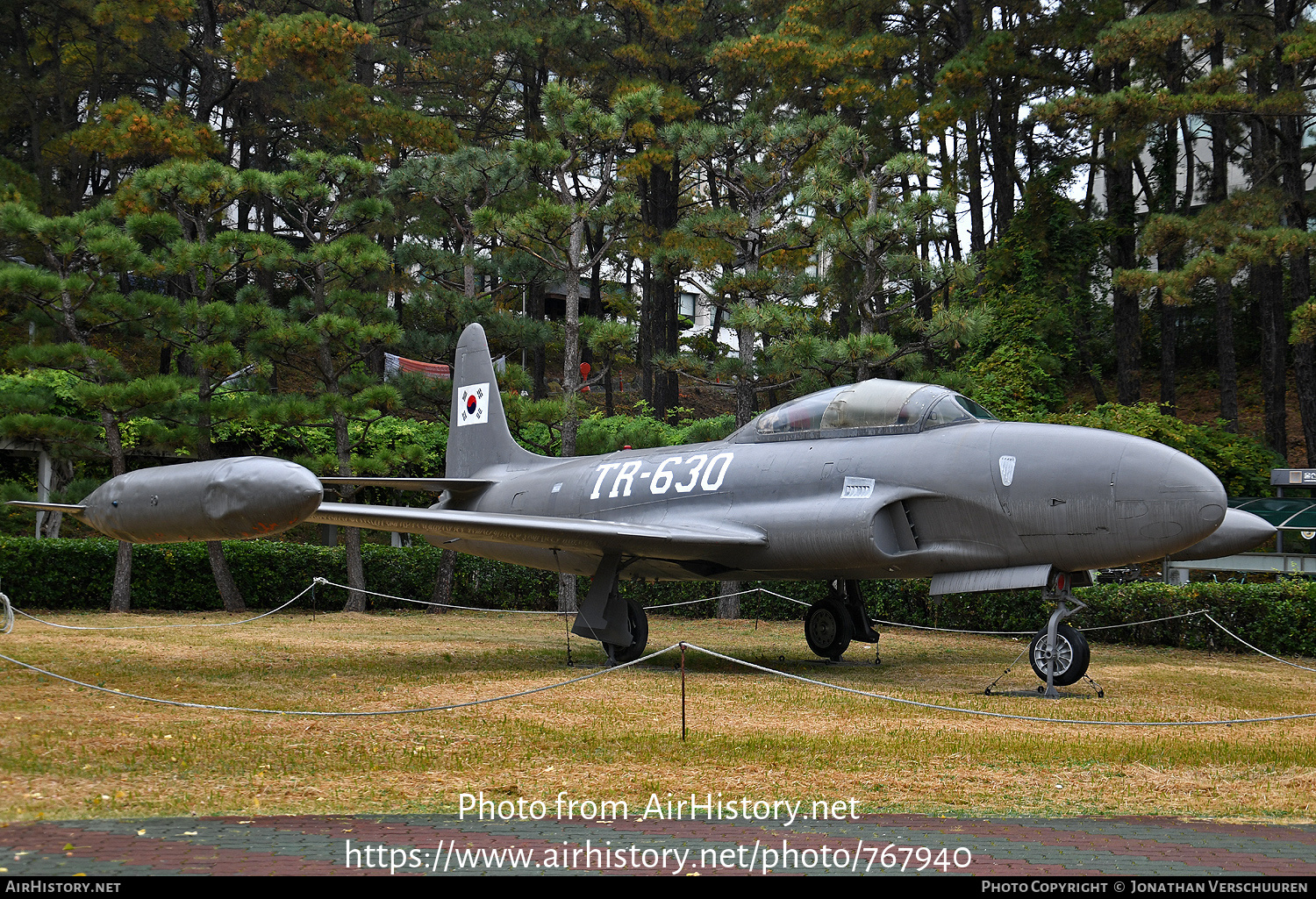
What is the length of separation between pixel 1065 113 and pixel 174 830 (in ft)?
66.7

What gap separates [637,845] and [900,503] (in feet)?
21.9

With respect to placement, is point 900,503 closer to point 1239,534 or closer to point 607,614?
point 607,614

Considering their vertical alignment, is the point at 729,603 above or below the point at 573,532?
below

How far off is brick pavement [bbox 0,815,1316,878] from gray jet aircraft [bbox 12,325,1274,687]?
10.7 ft

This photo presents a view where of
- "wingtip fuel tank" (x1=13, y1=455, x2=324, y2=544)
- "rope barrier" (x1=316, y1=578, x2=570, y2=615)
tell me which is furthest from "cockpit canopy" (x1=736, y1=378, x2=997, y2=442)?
"rope barrier" (x1=316, y1=578, x2=570, y2=615)

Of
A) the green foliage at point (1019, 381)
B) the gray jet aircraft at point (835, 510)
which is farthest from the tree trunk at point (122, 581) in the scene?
the green foliage at point (1019, 381)

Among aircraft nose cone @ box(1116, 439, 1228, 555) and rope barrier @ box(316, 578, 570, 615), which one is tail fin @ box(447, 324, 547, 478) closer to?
rope barrier @ box(316, 578, 570, 615)

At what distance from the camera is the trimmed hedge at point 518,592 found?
14852mm

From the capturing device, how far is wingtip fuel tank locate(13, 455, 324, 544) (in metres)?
7.56

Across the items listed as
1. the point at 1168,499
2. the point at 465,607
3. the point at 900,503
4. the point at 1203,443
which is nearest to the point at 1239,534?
the point at 1168,499

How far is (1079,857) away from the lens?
4.53m

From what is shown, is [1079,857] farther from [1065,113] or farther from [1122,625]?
[1065,113]

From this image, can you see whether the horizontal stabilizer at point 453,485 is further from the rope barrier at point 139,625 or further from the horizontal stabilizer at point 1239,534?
the horizontal stabilizer at point 1239,534

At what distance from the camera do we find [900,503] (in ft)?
35.0
